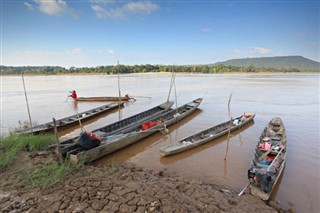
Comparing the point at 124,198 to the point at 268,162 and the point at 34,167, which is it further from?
the point at 268,162

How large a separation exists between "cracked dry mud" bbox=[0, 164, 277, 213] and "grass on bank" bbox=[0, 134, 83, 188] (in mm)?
246

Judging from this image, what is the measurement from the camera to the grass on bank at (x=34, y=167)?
423 centimetres

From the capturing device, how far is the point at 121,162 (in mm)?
6551

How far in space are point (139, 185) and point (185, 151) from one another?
333 centimetres

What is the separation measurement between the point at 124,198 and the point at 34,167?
2756mm

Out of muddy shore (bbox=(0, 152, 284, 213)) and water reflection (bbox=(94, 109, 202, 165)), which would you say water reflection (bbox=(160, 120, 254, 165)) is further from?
muddy shore (bbox=(0, 152, 284, 213))

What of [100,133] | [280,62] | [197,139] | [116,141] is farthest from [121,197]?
[280,62]

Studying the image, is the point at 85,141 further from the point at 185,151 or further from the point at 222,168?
the point at 222,168

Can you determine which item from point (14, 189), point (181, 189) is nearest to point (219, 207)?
point (181, 189)

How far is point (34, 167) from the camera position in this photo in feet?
15.8

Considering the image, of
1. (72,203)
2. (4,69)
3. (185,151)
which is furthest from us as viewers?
(4,69)

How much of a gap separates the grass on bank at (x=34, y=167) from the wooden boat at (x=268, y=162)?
4.33 metres

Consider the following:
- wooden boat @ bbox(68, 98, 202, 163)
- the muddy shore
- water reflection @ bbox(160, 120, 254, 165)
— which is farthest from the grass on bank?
water reflection @ bbox(160, 120, 254, 165)

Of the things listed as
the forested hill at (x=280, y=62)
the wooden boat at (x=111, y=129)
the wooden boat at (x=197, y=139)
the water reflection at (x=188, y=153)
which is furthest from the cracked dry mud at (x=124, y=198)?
the forested hill at (x=280, y=62)
